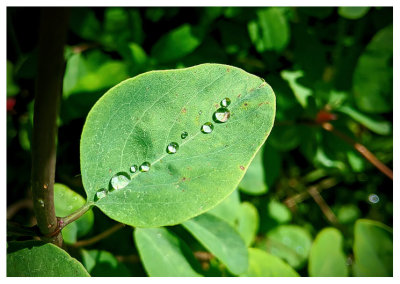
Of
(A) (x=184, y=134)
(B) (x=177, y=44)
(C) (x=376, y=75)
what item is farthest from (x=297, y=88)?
(A) (x=184, y=134)

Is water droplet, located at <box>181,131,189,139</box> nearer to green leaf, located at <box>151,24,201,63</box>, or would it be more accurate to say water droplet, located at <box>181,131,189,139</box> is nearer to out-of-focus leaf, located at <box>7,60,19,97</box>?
green leaf, located at <box>151,24,201,63</box>

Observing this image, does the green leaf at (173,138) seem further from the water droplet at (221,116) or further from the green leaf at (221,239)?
the green leaf at (221,239)

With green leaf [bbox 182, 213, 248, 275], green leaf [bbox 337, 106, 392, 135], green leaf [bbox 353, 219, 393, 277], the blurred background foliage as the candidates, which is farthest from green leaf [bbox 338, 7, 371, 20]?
green leaf [bbox 182, 213, 248, 275]

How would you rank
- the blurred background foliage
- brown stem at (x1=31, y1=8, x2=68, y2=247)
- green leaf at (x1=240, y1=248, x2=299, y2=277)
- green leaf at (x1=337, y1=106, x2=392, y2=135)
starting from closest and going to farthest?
brown stem at (x1=31, y1=8, x2=68, y2=247) → green leaf at (x1=240, y1=248, x2=299, y2=277) → the blurred background foliage → green leaf at (x1=337, y1=106, x2=392, y2=135)

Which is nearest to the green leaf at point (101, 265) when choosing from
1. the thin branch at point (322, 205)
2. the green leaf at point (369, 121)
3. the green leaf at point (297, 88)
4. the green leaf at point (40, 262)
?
the green leaf at point (40, 262)

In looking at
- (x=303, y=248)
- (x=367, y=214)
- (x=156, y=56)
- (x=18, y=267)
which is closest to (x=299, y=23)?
(x=156, y=56)

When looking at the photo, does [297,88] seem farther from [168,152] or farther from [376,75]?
[168,152]
